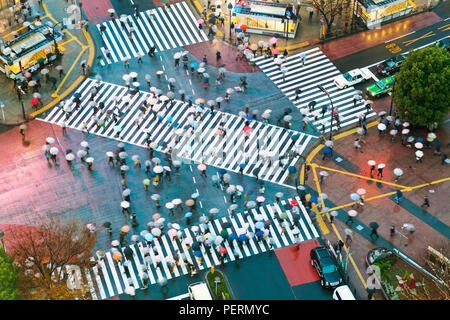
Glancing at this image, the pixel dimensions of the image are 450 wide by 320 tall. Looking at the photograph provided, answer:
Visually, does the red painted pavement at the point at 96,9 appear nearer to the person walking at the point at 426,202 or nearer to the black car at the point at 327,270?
the black car at the point at 327,270

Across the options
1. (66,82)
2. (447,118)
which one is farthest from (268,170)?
(66,82)

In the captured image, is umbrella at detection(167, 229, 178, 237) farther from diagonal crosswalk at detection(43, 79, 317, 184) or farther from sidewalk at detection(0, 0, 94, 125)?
sidewalk at detection(0, 0, 94, 125)

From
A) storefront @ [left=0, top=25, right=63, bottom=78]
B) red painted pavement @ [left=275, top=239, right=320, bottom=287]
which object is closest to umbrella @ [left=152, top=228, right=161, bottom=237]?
red painted pavement @ [left=275, top=239, right=320, bottom=287]

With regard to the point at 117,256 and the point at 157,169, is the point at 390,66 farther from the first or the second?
the point at 117,256

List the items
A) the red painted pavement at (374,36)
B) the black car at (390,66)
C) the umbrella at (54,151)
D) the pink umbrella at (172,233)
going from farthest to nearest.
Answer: the red painted pavement at (374,36), the black car at (390,66), the umbrella at (54,151), the pink umbrella at (172,233)

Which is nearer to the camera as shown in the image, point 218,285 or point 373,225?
point 218,285

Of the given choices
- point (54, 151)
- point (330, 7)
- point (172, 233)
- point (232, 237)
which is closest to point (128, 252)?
point (172, 233)

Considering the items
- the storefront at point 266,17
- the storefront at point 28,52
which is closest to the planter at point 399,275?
the storefront at point 266,17
